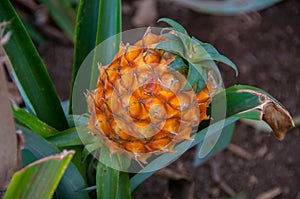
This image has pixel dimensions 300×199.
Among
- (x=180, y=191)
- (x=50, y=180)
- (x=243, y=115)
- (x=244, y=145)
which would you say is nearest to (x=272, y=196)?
(x=244, y=145)

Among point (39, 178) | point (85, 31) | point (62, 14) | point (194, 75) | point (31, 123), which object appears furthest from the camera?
point (62, 14)

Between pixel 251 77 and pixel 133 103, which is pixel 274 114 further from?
pixel 251 77

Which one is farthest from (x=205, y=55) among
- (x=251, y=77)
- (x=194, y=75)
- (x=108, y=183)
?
(x=251, y=77)

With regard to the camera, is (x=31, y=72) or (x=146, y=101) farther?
(x=31, y=72)

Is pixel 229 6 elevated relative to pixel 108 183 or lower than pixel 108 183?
lower

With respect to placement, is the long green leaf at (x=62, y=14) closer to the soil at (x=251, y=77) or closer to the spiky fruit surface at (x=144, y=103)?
the soil at (x=251, y=77)
